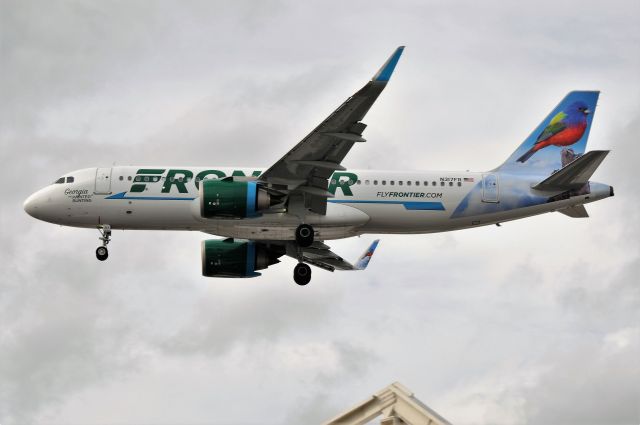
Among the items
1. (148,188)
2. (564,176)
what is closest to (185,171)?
(148,188)

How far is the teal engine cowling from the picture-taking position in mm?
64375

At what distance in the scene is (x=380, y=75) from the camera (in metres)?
49.2

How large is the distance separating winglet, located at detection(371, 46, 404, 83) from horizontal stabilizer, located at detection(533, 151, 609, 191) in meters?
13.8

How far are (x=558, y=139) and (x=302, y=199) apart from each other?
16605 mm

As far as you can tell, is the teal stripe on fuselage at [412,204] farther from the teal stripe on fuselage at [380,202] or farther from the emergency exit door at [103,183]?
the emergency exit door at [103,183]

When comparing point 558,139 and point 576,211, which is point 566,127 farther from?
point 576,211

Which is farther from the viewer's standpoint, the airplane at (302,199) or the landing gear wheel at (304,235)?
the landing gear wheel at (304,235)

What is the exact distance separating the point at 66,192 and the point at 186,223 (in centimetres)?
693

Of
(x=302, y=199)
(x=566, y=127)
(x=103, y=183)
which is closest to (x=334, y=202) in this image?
(x=302, y=199)

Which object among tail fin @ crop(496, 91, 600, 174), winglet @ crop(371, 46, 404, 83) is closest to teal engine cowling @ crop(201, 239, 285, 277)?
tail fin @ crop(496, 91, 600, 174)

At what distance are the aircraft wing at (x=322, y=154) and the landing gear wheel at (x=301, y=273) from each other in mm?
4340

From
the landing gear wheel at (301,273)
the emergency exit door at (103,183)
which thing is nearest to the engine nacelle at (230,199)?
the landing gear wheel at (301,273)

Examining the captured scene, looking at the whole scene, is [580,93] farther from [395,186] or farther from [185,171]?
[185,171]

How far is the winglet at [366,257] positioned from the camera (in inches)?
2741
